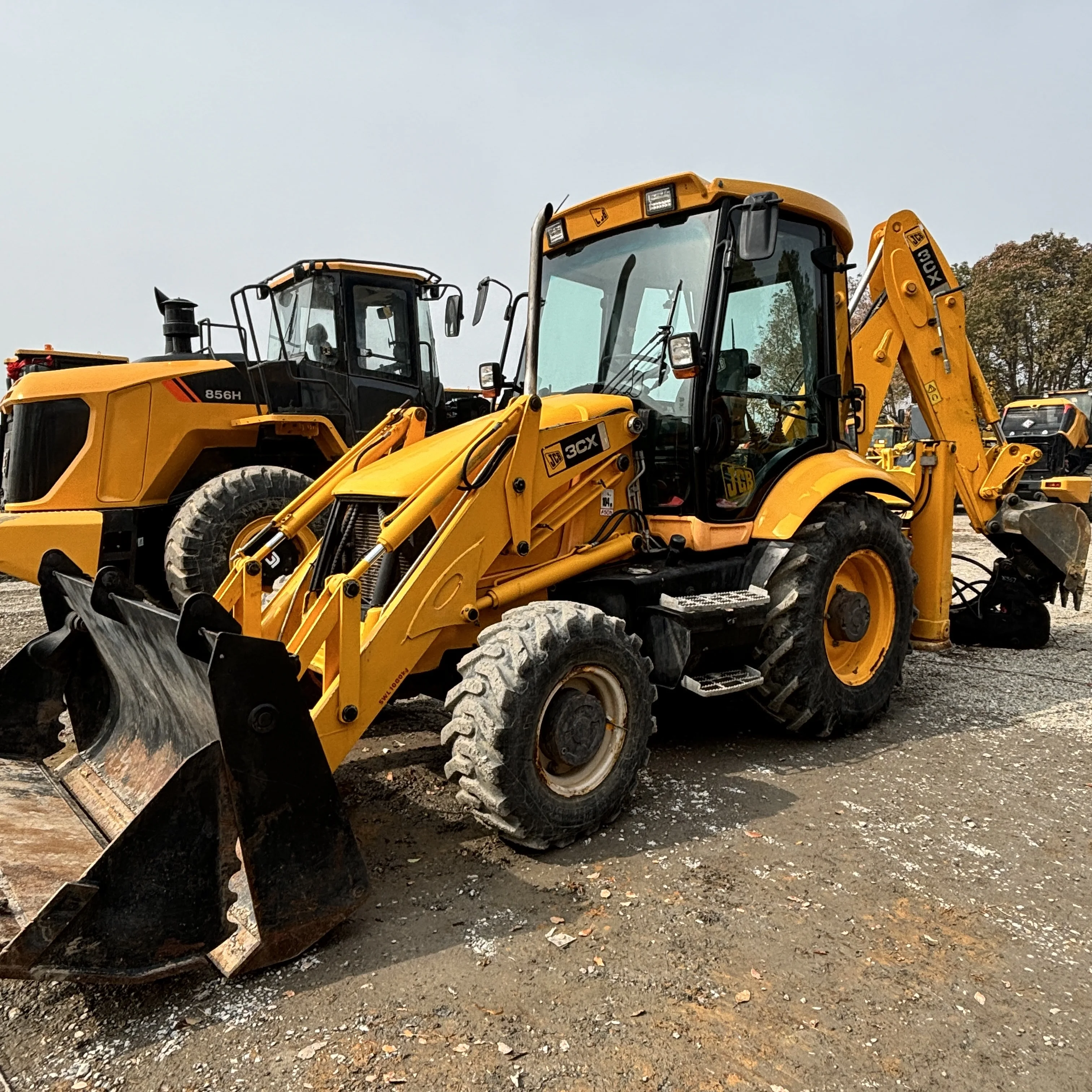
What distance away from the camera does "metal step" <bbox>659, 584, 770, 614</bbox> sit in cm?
427

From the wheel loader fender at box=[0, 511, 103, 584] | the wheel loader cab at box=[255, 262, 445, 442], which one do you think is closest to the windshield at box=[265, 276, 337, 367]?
the wheel loader cab at box=[255, 262, 445, 442]

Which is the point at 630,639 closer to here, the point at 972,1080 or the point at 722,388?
the point at 722,388

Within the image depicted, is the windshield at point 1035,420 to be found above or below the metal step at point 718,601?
above

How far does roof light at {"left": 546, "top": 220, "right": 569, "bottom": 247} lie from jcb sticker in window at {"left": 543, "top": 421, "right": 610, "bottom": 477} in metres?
1.33

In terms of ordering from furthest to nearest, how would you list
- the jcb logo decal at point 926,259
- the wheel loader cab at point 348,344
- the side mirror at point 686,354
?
1. the wheel loader cab at point 348,344
2. the jcb logo decal at point 926,259
3. the side mirror at point 686,354

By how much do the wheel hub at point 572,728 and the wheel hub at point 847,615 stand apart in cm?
185

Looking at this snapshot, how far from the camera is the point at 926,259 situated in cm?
612

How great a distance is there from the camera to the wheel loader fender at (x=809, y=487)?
4.75 metres

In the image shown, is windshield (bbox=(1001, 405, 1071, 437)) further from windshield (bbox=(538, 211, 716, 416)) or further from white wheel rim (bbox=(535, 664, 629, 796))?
white wheel rim (bbox=(535, 664, 629, 796))

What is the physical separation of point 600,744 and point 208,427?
4.82m

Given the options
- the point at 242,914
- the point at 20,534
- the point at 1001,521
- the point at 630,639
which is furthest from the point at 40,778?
the point at 1001,521

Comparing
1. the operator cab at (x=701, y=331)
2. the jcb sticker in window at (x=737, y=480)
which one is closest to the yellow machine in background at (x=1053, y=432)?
the operator cab at (x=701, y=331)

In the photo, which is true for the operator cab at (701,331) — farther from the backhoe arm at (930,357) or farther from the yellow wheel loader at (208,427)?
the yellow wheel loader at (208,427)

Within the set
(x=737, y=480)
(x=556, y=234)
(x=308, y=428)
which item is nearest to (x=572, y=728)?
(x=737, y=480)
